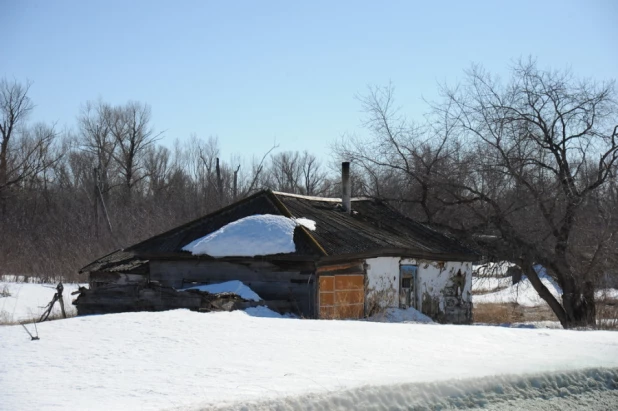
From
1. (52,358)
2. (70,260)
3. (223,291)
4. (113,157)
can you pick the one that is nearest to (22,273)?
(70,260)

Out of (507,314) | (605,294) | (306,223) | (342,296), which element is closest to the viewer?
(342,296)

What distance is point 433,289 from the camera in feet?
71.9

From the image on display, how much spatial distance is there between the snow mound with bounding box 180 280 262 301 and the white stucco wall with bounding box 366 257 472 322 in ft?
11.5

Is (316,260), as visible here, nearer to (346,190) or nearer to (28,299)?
(346,190)

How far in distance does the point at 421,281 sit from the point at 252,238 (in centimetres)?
595

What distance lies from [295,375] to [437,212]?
18970 mm

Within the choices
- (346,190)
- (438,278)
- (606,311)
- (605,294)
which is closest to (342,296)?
(438,278)

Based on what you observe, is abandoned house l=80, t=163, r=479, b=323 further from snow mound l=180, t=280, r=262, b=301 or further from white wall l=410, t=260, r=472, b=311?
snow mound l=180, t=280, r=262, b=301

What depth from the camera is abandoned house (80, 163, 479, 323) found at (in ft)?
57.9

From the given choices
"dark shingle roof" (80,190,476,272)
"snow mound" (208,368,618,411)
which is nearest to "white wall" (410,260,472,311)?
"dark shingle roof" (80,190,476,272)

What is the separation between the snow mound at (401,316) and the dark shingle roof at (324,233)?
1650 millimetres

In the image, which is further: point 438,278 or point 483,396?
point 438,278

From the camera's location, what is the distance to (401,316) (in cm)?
1916

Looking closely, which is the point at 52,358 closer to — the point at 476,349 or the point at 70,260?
the point at 476,349
